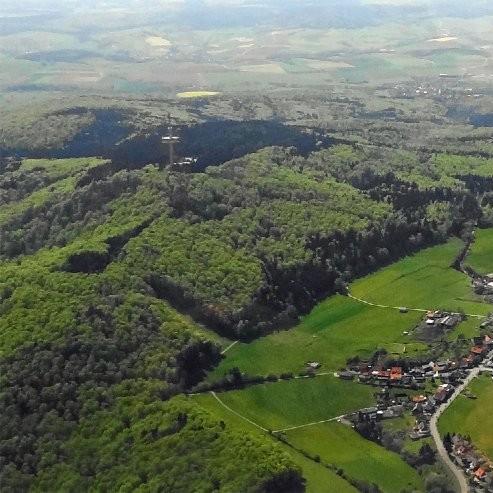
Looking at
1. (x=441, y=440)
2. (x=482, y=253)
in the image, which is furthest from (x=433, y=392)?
(x=482, y=253)

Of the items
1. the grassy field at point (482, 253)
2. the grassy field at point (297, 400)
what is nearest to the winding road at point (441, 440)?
the grassy field at point (297, 400)

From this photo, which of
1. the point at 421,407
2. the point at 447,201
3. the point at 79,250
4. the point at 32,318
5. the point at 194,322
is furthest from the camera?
the point at 447,201

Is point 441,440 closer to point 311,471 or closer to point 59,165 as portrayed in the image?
point 311,471

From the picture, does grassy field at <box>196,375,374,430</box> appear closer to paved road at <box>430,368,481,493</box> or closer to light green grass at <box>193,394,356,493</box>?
light green grass at <box>193,394,356,493</box>

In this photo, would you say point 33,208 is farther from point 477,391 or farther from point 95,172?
point 477,391

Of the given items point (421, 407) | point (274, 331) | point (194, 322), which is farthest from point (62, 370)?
point (421, 407)

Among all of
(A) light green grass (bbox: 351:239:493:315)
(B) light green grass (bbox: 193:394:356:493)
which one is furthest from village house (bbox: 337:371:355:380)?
(A) light green grass (bbox: 351:239:493:315)

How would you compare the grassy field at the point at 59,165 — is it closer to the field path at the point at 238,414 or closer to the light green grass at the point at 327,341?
the light green grass at the point at 327,341

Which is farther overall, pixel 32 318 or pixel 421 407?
pixel 32 318
